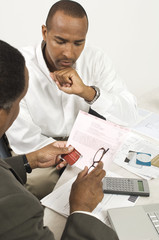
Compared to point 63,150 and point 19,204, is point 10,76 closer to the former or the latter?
point 19,204

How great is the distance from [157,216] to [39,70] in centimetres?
100

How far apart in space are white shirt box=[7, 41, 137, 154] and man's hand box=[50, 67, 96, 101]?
66mm

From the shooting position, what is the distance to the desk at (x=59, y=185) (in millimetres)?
874

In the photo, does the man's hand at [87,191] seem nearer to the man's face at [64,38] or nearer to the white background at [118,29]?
the man's face at [64,38]

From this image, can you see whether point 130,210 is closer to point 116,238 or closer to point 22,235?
point 116,238

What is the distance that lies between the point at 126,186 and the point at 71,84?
0.63 m

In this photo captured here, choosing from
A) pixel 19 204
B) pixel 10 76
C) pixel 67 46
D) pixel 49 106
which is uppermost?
pixel 10 76

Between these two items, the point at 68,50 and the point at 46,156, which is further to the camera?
the point at 68,50

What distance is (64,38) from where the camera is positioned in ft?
4.54

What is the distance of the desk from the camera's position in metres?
Result: 0.87

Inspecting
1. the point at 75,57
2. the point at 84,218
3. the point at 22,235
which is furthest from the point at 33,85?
the point at 22,235

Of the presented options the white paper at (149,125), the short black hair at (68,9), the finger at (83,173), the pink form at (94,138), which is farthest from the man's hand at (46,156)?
the short black hair at (68,9)

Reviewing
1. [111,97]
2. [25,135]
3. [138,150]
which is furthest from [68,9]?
[138,150]

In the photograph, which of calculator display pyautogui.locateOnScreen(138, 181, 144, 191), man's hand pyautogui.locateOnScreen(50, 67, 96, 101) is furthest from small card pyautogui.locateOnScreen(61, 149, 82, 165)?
man's hand pyautogui.locateOnScreen(50, 67, 96, 101)
